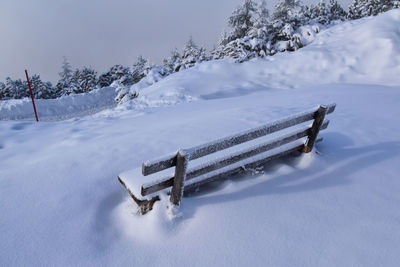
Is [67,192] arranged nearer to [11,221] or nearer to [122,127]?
[11,221]

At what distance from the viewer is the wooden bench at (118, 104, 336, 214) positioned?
2601mm

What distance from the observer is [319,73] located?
12.1 metres

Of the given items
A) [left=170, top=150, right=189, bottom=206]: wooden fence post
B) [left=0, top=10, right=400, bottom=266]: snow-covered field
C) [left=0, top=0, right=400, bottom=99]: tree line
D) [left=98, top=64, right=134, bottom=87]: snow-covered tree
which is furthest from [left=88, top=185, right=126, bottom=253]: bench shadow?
[left=98, top=64, right=134, bottom=87]: snow-covered tree

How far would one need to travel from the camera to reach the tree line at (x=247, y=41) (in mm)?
16172

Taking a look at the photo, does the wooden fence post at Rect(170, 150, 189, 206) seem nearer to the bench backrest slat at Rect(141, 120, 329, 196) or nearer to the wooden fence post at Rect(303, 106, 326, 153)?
the bench backrest slat at Rect(141, 120, 329, 196)

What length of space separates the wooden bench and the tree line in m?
12.2

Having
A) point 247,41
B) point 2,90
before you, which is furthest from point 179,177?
point 2,90

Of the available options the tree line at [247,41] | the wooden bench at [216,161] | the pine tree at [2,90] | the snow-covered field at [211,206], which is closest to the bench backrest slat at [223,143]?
the wooden bench at [216,161]

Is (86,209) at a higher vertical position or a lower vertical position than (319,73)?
lower

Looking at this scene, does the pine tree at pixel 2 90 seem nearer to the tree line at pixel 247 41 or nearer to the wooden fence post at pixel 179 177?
the tree line at pixel 247 41

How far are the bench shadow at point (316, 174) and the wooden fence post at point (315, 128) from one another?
253 mm

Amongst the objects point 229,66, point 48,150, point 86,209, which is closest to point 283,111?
point 86,209

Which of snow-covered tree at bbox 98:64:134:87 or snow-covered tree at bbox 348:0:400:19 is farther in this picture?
snow-covered tree at bbox 98:64:134:87

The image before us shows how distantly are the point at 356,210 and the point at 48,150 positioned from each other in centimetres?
603
